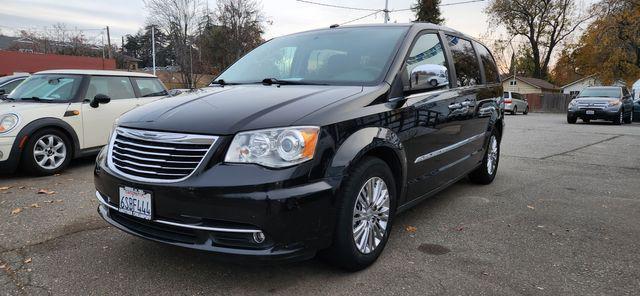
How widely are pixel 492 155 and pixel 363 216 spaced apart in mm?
3482

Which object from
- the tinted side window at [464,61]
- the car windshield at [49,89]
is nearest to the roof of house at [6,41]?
the car windshield at [49,89]

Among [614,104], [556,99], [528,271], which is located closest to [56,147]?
[528,271]

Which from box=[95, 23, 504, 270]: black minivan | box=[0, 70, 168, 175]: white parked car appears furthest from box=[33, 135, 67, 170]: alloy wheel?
box=[95, 23, 504, 270]: black minivan

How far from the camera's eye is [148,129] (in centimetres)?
288

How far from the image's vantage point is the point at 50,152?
639 centimetres

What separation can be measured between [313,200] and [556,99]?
43.8 m

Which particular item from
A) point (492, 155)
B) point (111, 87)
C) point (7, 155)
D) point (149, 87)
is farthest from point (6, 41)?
point (492, 155)

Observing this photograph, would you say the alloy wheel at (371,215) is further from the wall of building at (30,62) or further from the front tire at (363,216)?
the wall of building at (30,62)

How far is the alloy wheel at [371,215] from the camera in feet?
10.0

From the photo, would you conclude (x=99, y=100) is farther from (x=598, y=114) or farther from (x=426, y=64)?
(x=598, y=114)

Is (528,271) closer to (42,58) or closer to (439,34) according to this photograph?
(439,34)

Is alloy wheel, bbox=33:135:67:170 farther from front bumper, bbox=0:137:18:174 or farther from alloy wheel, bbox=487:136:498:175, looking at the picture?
alloy wheel, bbox=487:136:498:175

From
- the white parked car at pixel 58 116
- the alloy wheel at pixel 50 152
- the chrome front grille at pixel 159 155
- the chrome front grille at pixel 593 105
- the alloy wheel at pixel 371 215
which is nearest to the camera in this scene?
the chrome front grille at pixel 159 155

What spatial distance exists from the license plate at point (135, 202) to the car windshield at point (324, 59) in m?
1.46
